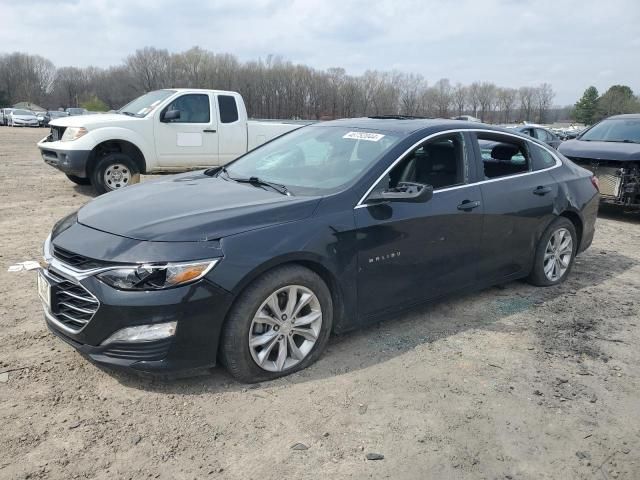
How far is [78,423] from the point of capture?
2916 mm

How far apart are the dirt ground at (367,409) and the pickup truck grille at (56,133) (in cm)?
547

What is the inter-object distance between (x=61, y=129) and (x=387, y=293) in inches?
299

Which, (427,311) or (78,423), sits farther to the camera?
(427,311)

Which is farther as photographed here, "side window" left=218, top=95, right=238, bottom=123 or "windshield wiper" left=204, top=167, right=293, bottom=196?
"side window" left=218, top=95, right=238, bottom=123

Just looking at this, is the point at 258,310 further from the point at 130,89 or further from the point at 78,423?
the point at 130,89

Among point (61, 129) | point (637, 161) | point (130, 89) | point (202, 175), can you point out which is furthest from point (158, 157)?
point (130, 89)

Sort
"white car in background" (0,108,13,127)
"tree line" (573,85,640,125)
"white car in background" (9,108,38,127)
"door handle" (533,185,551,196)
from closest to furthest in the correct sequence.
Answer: "door handle" (533,185,551,196), "white car in background" (9,108,38,127), "white car in background" (0,108,13,127), "tree line" (573,85,640,125)

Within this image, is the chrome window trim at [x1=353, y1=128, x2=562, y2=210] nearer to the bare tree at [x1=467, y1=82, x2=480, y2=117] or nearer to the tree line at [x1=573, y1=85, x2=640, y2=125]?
the tree line at [x1=573, y1=85, x2=640, y2=125]

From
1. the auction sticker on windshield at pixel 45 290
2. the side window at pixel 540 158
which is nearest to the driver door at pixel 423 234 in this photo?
the side window at pixel 540 158

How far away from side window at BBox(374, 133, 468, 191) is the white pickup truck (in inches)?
201

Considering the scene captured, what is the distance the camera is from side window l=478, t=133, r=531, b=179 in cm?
474

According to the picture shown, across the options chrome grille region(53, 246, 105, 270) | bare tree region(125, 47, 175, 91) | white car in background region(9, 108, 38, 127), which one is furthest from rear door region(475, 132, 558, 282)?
bare tree region(125, 47, 175, 91)

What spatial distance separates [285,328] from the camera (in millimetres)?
3393

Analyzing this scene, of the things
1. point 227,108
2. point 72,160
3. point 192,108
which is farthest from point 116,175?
point 227,108
